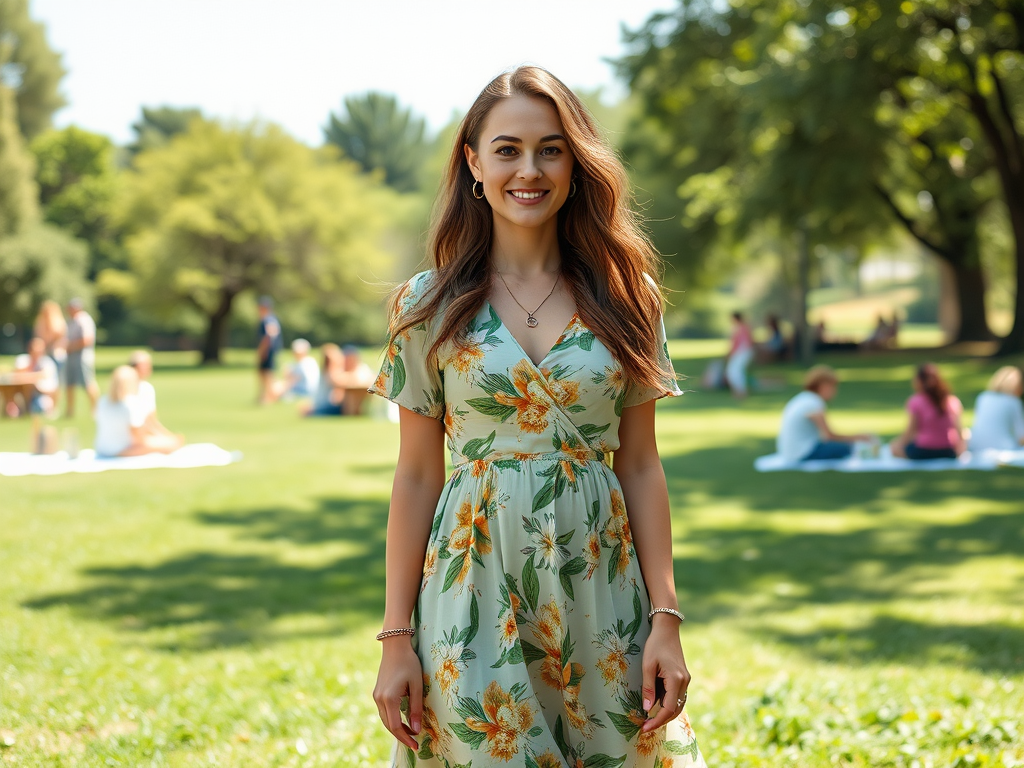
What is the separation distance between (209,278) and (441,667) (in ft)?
151

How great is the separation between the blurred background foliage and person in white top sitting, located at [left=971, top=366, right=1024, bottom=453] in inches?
158

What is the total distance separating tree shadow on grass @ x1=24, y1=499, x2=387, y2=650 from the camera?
641cm

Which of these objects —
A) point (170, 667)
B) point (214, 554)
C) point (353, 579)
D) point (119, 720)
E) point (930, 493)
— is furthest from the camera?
point (930, 493)

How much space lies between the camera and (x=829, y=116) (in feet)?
76.1

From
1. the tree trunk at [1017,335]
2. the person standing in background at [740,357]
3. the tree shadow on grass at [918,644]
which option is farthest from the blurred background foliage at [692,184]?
the person standing in background at [740,357]

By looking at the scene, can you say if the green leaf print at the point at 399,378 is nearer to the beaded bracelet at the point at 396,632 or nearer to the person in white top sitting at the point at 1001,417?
the beaded bracelet at the point at 396,632

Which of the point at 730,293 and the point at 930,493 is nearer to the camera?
the point at 930,493

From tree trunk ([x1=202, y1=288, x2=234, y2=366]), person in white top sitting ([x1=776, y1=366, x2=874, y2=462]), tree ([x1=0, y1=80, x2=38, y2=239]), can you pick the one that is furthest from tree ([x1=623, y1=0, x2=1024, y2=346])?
tree ([x1=0, y1=80, x2=38, y2=239])

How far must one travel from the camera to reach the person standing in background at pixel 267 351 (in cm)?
2117

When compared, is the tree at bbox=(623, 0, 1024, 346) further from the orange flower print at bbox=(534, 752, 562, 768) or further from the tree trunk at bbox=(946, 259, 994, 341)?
the orange flower print at bbox=(534, 752, 562, 768)

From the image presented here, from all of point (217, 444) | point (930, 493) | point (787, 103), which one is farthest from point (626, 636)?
point (787, 103)

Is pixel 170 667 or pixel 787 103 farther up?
pixel 787 103

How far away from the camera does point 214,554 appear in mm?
8406

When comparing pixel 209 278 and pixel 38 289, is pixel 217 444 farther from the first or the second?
pixel 38 289
